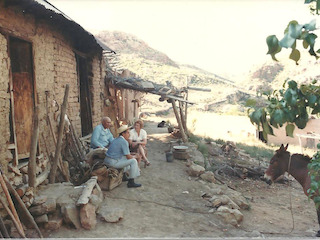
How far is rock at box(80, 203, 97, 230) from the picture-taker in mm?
3924

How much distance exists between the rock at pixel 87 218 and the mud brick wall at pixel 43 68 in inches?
55.8

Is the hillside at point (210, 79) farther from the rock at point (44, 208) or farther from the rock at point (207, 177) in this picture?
the rock at point (44, 208)

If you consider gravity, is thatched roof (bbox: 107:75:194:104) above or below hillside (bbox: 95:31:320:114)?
below

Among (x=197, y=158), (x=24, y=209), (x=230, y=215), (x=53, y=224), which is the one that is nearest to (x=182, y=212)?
(x=230, y=215)

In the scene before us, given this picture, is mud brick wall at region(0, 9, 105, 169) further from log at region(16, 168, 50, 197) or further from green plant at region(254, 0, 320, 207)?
green plant at region(254, 0, 320, 207)

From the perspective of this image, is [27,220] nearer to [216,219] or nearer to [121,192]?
[121,192]

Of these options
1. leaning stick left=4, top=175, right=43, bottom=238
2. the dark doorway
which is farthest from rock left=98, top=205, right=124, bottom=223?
the dark doorway

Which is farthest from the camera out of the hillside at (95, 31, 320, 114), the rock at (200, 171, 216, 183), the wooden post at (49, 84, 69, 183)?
the hillside at (95, 31, 320, 114)

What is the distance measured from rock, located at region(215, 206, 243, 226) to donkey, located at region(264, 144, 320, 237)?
1169 mm

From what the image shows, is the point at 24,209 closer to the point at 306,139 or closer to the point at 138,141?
the point at 138,141

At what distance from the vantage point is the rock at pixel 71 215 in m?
3.89

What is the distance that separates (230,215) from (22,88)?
4743 millimetres

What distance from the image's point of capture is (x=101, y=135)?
20.9 feet

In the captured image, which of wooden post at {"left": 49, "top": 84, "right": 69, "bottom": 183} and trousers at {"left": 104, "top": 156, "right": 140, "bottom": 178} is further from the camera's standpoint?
trousers at {"left": 104, "top": 156, "right": 140, "bottom": 178}
